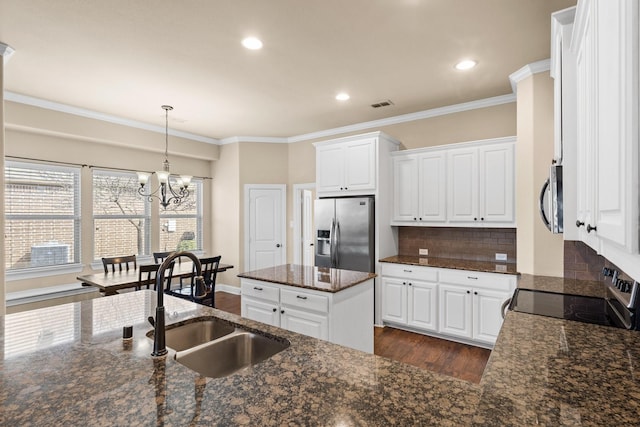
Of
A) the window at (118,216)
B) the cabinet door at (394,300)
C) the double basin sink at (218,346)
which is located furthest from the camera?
the window at (118,216)

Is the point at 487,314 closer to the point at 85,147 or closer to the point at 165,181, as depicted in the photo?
the point at 165,181

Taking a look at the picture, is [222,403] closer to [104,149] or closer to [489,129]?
[489,129]

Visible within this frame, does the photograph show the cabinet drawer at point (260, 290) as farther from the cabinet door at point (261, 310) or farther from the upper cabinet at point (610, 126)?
the upper cabinet at point (610, 126)

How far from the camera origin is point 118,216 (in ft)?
15.9

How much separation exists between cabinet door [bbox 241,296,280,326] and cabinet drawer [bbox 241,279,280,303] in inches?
1.7

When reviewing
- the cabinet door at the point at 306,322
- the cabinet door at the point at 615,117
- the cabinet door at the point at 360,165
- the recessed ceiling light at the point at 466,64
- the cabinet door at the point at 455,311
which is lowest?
the cabinet door at the point at 455,311

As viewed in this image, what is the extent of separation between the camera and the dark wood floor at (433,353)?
300cm

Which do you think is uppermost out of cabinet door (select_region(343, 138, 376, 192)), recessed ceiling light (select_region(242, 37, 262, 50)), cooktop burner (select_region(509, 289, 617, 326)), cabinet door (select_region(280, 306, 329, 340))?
recessed ceiling light (select_region(242, 37, 262, 50))

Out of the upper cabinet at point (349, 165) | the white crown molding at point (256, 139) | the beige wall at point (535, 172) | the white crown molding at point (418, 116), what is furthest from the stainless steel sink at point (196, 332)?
the white crown molding at point (256, 139)

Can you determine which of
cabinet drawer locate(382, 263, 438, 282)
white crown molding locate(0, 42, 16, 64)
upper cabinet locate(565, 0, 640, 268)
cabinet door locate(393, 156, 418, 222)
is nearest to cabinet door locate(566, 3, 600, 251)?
upper cabinet locate(565, 0, 640, 268)

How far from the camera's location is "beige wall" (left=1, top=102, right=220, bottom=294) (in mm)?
3865

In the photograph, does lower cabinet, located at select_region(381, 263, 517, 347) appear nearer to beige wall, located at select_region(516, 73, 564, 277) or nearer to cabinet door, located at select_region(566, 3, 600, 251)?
beige wall, located at select_region(516, 73, 564, 277)

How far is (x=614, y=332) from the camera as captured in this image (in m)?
1.48

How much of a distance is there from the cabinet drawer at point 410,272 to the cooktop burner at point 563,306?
1.36 meters
